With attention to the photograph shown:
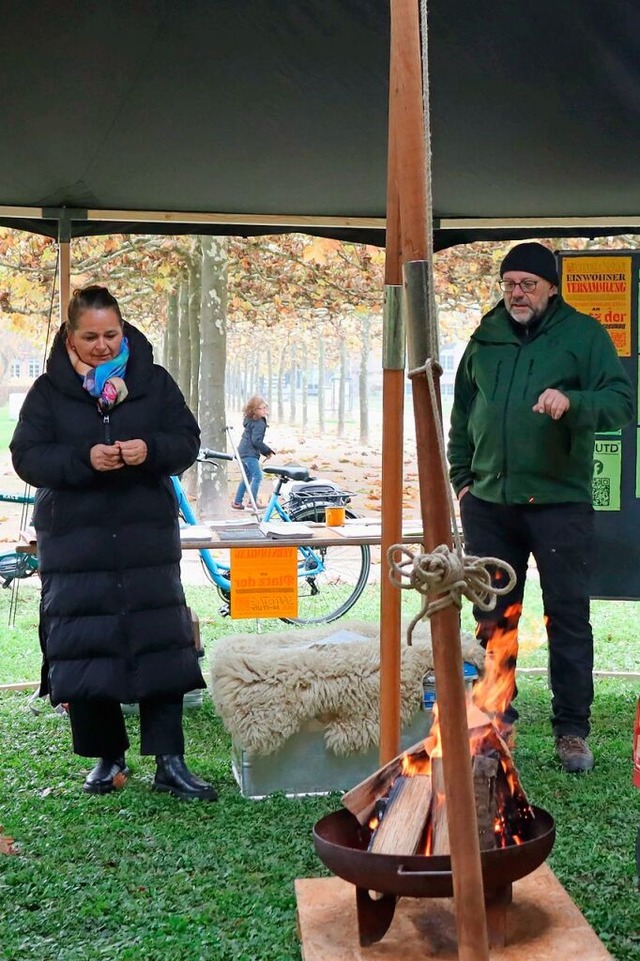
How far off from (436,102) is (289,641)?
1.90 m

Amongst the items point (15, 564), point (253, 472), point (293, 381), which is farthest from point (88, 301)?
point (293, 381)

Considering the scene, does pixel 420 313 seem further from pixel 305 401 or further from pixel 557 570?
pixel 305 401

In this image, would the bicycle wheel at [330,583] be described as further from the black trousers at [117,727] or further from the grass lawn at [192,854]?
the black trousers at [117,727]

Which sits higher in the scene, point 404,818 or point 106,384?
point 106,384

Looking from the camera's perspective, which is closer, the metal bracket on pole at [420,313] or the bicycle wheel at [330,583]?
the metal bracket on pole at [420,313]

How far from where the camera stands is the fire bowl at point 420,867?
1861 millimetres

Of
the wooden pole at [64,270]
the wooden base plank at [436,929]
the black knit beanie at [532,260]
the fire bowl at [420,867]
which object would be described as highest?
the wooden pole at [64,270]

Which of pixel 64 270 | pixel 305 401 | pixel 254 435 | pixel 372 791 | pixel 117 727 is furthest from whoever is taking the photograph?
pixel 305 401

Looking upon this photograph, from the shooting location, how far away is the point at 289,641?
371 cm

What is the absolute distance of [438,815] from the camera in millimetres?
2010

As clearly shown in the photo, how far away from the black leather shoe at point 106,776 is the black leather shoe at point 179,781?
0.46 feet

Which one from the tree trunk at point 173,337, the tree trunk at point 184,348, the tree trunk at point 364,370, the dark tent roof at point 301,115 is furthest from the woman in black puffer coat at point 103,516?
the tree trunk at point 364,370

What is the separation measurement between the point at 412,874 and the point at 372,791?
0.81ft

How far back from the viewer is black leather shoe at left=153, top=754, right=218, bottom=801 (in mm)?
3289
